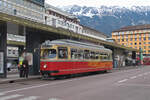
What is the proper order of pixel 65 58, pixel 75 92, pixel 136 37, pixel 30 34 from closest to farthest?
pixel 75 92
pixel 65 58
pixel 30 34
pixel 136 37

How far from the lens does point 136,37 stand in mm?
135625

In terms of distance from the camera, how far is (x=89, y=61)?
23.3 metres

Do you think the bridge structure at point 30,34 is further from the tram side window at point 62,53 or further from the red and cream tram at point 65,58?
the tram side window at point 62,53

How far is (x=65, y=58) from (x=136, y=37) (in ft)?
402

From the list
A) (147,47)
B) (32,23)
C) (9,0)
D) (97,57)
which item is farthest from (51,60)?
(147,47)

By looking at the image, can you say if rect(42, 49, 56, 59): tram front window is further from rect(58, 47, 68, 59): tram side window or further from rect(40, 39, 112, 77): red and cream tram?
rect(58, 47, 68, 59): tram side window

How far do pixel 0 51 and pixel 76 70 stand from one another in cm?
658

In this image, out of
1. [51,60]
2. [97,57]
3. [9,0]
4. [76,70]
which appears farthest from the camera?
[9,0]

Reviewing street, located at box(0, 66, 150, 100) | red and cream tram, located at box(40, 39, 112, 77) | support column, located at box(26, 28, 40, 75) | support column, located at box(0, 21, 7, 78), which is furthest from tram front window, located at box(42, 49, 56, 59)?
street, located at box(0, 66, 150, 100)

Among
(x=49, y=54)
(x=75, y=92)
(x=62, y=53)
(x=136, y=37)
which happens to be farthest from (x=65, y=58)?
(x=136, y=37)

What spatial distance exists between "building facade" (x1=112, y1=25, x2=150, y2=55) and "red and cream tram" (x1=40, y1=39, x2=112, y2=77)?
11268 centimetres

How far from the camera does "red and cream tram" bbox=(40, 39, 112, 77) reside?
17922 mm

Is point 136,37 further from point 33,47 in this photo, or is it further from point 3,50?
point 3,50

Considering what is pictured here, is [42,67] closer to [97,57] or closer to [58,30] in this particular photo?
[58,30]
